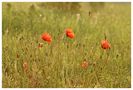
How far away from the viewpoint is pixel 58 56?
389 cm

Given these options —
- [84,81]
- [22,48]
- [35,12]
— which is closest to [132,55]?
[84,81]

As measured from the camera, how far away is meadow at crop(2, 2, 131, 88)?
3.69 metres

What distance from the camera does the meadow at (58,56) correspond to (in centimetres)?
369

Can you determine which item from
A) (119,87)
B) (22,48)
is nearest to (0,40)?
(22,48)

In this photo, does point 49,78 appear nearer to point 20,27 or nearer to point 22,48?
point 22,48

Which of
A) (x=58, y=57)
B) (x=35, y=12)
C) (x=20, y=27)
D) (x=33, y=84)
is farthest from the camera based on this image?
(x=35, y=12)

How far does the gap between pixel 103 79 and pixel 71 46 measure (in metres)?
0.56

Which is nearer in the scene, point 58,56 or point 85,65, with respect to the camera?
point 85,65

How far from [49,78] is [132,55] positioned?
3.55ft

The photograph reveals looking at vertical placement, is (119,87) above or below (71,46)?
below

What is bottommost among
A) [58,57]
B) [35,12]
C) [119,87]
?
[119,87]

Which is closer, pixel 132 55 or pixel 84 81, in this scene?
pixel 84 81

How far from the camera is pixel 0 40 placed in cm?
418

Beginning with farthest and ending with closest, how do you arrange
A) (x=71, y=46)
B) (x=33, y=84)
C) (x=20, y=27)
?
1. (x=20, y=27)
2. (x=71, y=46)
3. (x=33, y=84)
